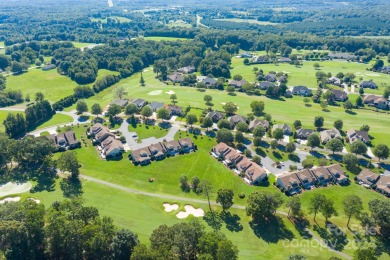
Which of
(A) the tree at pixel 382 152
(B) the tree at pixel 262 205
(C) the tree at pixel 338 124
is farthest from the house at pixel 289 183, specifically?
(C) the tree at pixel 338 124

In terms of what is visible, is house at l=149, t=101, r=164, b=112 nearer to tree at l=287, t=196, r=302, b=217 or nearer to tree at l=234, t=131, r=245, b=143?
tree at l=234, t=131, r=245, b=143

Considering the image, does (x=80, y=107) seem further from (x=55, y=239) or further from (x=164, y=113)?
(x=55, y=239)

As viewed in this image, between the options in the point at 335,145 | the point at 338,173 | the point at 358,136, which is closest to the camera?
the point at 338,173

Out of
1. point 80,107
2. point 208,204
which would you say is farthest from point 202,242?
point 80,107

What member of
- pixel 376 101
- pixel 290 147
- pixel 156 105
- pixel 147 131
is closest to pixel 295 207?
pixel 290 147

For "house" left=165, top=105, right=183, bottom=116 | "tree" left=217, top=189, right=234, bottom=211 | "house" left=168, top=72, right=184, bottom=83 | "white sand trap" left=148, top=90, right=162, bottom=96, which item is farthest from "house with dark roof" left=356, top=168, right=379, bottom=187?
"house" left=168, top=72, right=184, bottom=83

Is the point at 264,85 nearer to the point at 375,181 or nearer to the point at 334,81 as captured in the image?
the point at 334,81
